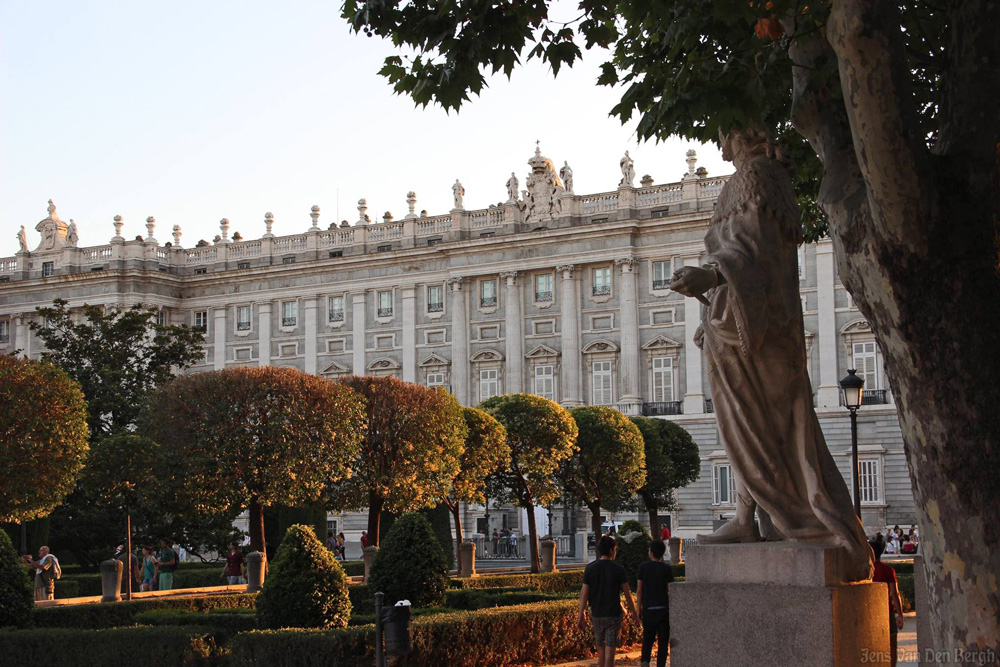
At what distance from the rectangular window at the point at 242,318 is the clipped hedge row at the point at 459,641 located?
4308 centimetres

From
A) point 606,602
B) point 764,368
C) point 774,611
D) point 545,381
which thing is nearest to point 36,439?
point 606,602

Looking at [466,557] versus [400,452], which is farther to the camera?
[400,452]

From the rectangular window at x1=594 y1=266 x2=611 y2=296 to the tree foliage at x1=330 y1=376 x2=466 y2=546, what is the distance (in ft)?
65.8

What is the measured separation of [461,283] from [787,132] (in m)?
39.3

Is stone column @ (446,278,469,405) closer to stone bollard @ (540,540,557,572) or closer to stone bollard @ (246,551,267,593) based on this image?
stone bollard @ (540,540,557,572)

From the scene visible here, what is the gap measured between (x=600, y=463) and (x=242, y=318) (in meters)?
26.8

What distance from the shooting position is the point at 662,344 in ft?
151

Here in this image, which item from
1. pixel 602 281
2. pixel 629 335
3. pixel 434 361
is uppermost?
pixel 602 281

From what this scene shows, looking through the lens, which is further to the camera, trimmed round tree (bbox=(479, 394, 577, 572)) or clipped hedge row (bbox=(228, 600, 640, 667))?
trimmed round tree (bbox=(479, 394, 577, 572))

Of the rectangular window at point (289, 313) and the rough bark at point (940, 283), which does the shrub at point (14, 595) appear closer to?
the rough bark at point (940, 283)

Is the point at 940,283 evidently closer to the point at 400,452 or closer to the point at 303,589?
the point at 303,589

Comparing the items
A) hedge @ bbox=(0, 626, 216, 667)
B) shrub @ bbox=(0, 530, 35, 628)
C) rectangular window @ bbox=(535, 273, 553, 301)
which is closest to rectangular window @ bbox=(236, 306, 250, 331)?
rectangular window @ bbox=(535, 273, 553, 301)

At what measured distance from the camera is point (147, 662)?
11359mm

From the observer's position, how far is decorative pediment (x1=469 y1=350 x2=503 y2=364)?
48.8 metres
